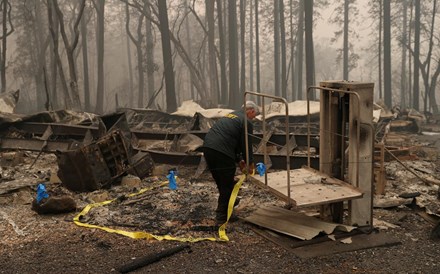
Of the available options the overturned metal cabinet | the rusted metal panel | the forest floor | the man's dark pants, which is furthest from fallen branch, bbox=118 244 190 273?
the rusted metal panel

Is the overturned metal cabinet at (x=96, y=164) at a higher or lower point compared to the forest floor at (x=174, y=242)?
higher

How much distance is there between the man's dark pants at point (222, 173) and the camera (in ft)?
25.3

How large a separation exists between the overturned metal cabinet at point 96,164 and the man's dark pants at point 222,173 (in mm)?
3197

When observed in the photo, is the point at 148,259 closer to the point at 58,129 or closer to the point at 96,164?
the point at 96,164

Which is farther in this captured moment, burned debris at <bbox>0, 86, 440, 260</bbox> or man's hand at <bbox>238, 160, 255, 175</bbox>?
burned debris at <bbox>0, 86, 440, 260</bbox>

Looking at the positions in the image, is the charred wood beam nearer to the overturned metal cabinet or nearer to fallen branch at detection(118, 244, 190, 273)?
the overturned metal cabinet

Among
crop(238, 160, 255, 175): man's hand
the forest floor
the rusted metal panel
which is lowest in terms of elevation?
the forest floor

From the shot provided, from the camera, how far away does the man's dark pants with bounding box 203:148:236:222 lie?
304 inches

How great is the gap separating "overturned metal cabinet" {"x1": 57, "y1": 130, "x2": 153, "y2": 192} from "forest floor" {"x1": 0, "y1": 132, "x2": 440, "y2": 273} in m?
0.37

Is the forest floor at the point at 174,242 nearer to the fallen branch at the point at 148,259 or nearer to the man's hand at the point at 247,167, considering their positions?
the fallen branch at the point at 148,259

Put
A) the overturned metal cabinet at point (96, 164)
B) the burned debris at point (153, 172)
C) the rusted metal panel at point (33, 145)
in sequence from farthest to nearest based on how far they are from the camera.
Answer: the rusted metal panel at point (33, 145) < the overturned metal cabinet at point (96, 164) < the burned debris at point (153, 172)

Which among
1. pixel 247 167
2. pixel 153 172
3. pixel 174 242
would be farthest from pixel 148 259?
pixel 153 172

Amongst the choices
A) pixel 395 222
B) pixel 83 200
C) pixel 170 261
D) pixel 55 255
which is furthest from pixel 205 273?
pixel 83 200

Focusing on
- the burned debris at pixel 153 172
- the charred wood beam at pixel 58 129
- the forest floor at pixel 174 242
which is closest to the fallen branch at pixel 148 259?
the forest floor at pixel 174 242
